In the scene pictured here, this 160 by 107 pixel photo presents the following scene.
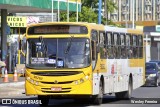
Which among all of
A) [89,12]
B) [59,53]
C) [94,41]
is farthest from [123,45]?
[89,12]

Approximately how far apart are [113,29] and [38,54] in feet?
13.0

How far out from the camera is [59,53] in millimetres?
19922

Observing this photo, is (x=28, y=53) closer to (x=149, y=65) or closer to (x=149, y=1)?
(x=149, y=65)

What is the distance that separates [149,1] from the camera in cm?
13800

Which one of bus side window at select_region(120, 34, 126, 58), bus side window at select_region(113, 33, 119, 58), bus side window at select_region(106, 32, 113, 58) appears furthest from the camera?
bus side window at select_region(120, 34, 126, 58)

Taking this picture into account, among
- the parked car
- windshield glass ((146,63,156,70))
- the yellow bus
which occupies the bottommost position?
the parked car

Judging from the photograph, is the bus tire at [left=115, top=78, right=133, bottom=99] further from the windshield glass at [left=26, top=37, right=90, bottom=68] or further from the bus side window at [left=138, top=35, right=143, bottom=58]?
the windshield glass at [left=26, top=37, right=90, bottom=68]

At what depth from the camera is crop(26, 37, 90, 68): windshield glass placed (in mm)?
19859

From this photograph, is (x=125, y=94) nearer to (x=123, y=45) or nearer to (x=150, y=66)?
(x=123, y=45)

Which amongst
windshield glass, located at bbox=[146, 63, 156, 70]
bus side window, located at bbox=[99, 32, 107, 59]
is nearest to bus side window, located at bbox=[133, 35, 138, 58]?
bus side window, located at bbox=[99, 32, 107, 59]

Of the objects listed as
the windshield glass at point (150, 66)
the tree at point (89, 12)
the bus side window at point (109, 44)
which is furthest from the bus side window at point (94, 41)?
the tree at point (89, 12)

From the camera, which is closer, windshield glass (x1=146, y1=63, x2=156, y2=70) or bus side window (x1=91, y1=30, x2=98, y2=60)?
bus side window (x1=91, y1=30, x2=98, y2=60)

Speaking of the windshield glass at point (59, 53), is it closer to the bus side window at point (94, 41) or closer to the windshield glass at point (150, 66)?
the bus side window at point (94, 41)

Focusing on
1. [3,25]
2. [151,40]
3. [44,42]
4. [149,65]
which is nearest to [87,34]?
[44,42]
